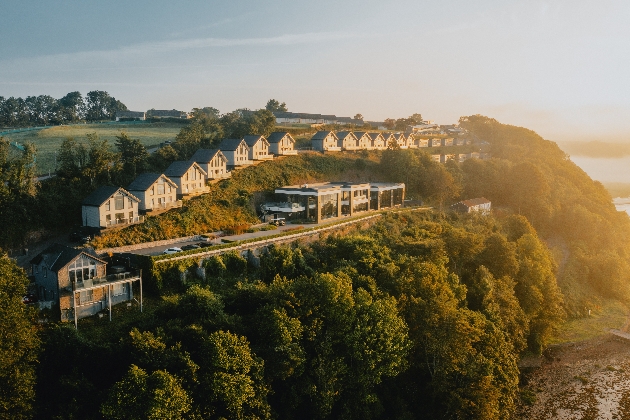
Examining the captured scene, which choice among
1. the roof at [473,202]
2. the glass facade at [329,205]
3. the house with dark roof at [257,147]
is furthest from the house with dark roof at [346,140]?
the glass facade at [329,205]

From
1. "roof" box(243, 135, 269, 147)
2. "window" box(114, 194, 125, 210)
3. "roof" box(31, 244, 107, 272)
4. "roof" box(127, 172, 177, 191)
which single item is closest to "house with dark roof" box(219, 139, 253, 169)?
"roof" box(243, 135, 269, 147)

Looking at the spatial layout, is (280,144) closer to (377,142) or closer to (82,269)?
(377,142)

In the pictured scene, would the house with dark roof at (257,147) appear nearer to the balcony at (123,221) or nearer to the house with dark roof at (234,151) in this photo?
the house with dark roof at (234,151)

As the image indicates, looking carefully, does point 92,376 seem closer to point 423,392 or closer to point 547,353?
point 423,392

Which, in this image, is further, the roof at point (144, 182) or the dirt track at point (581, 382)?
the roof at point (144, 182)

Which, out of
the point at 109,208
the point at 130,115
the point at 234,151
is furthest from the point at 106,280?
the point at 130,115

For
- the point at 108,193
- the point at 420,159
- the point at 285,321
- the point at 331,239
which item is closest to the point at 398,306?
A: the point at 285,321
